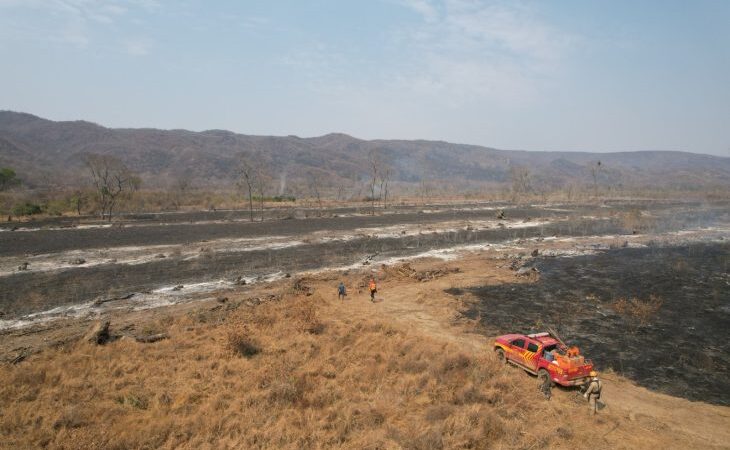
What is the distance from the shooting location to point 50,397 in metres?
11.7

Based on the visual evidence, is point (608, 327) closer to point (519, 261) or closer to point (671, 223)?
point (519, 261)

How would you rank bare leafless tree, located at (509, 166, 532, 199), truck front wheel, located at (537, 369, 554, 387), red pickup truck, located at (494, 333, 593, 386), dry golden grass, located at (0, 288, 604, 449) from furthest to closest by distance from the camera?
bare leafless tree, located at (509, 166, 532, 199) → truck front wheel, located at (537, 369, 554, 387) → red pickup truck, located at (494, 333, 593, 386) → dry golden grass, located at (0, 288, 604, 449)

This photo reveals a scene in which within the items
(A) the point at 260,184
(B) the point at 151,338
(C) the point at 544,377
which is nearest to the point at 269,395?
(B) the point at 151,338

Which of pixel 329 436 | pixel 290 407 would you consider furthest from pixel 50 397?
pixel 329 436

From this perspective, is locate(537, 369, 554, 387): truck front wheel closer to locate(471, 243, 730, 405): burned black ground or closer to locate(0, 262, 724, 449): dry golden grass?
locate(0, 262, 724, 449): dry golden grass

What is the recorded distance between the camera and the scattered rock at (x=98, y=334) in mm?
15789

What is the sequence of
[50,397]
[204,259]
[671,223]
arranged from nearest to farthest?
1. [50,397]
2. [204,259]
3. [671,223]

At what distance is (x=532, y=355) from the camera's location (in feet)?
47.1

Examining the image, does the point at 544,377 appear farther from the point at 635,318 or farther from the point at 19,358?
the point at 19,358

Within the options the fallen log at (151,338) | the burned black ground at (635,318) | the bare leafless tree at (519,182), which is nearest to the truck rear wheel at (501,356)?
the burned black ground at (635,318)

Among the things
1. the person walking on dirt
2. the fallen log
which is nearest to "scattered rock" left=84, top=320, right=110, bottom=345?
the fallen log

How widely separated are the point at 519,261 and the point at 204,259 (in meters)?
27.1

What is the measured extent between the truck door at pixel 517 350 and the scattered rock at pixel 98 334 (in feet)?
51.0

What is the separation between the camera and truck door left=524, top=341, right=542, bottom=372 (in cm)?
1417
